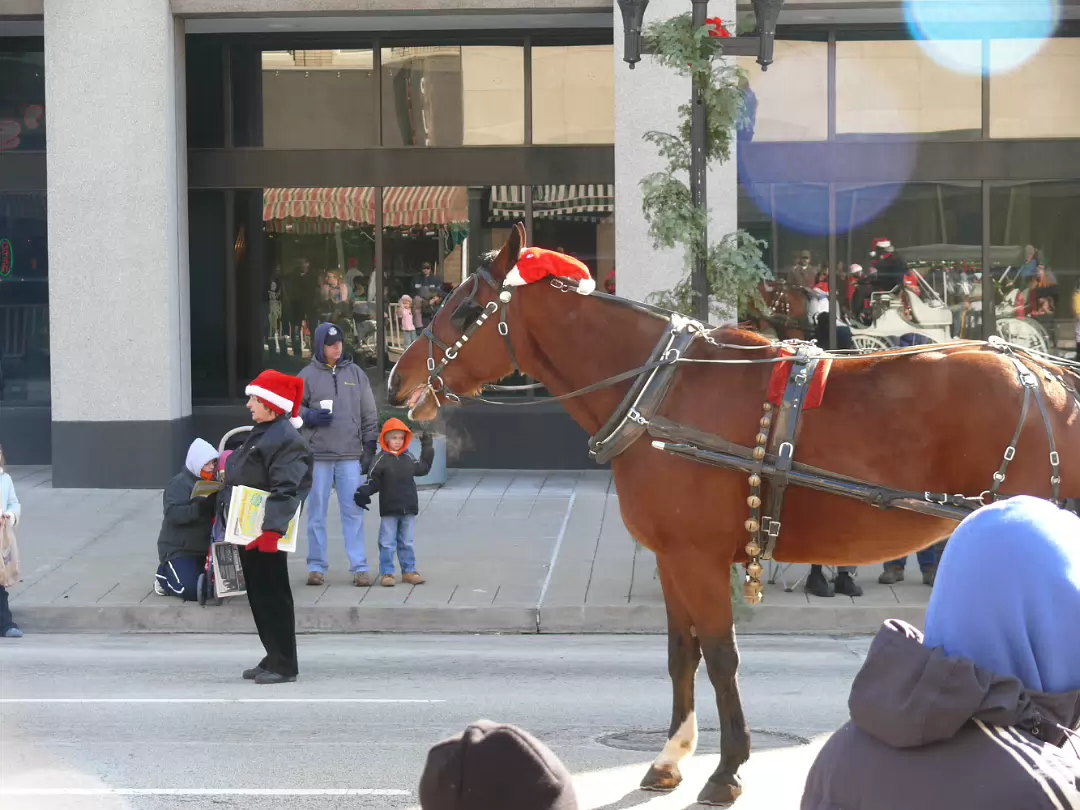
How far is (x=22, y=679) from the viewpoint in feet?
29.7

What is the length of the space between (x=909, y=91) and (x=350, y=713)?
12315 millimetres

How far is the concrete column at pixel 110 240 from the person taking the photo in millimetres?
16422

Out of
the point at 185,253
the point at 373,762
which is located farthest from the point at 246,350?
the point at 373,762

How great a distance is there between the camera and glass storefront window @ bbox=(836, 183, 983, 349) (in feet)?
57.5

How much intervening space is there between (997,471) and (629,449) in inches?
60.2

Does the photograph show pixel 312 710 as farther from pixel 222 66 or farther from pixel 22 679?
pixel 222 66

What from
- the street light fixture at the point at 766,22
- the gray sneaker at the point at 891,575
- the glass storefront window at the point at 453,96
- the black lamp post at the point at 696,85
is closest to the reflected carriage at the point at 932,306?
the glass storefront window at the point at 453,96

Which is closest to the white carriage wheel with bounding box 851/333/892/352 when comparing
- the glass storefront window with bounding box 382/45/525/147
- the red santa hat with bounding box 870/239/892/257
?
the red santa hat with bounding box 870/239/892/257

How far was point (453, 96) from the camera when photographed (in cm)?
1798

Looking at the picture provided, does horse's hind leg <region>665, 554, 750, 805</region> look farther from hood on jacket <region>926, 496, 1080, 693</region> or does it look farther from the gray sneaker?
the gray sneaker

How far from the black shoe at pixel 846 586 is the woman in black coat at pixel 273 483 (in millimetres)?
4487

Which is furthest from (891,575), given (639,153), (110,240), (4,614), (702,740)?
(110,240)

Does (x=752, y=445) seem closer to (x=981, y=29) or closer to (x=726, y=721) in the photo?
(x=726, y=721)

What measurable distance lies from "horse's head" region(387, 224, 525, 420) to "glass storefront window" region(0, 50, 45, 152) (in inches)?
525
